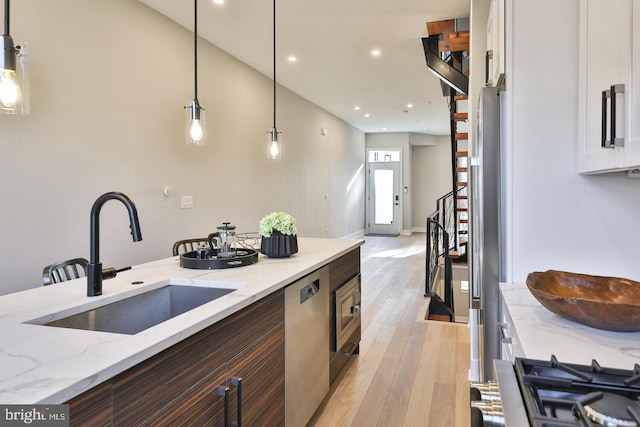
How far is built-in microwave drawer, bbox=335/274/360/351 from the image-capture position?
264cm

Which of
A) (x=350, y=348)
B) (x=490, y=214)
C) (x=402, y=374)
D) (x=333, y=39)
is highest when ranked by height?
(x=333, y=39)

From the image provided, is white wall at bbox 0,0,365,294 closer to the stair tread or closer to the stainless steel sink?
the stainless steel sink

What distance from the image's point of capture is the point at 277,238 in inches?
91.3

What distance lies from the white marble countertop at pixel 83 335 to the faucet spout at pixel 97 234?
0.06 metres

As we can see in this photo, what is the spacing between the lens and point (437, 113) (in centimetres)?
877

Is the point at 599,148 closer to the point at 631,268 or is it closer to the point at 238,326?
the point at 631,268

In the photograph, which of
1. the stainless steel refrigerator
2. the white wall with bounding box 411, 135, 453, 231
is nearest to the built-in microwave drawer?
the stainless steel refrigerator

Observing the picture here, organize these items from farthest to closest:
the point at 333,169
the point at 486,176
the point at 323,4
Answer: the point at 333,169 → the point at 323,4 → the point at 486,176

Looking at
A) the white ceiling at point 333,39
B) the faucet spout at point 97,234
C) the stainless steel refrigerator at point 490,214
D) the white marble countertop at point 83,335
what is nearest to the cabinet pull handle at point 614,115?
the stainless steel refrigerator at point 490,214

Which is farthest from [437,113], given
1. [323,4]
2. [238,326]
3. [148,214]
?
[238,326]

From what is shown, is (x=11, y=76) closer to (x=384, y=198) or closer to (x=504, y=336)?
(x=504, y=336)

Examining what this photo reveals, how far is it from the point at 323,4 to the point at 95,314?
3193mm

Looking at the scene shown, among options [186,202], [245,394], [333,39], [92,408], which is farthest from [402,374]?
[333,39]

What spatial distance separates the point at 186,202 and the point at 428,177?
964cm
